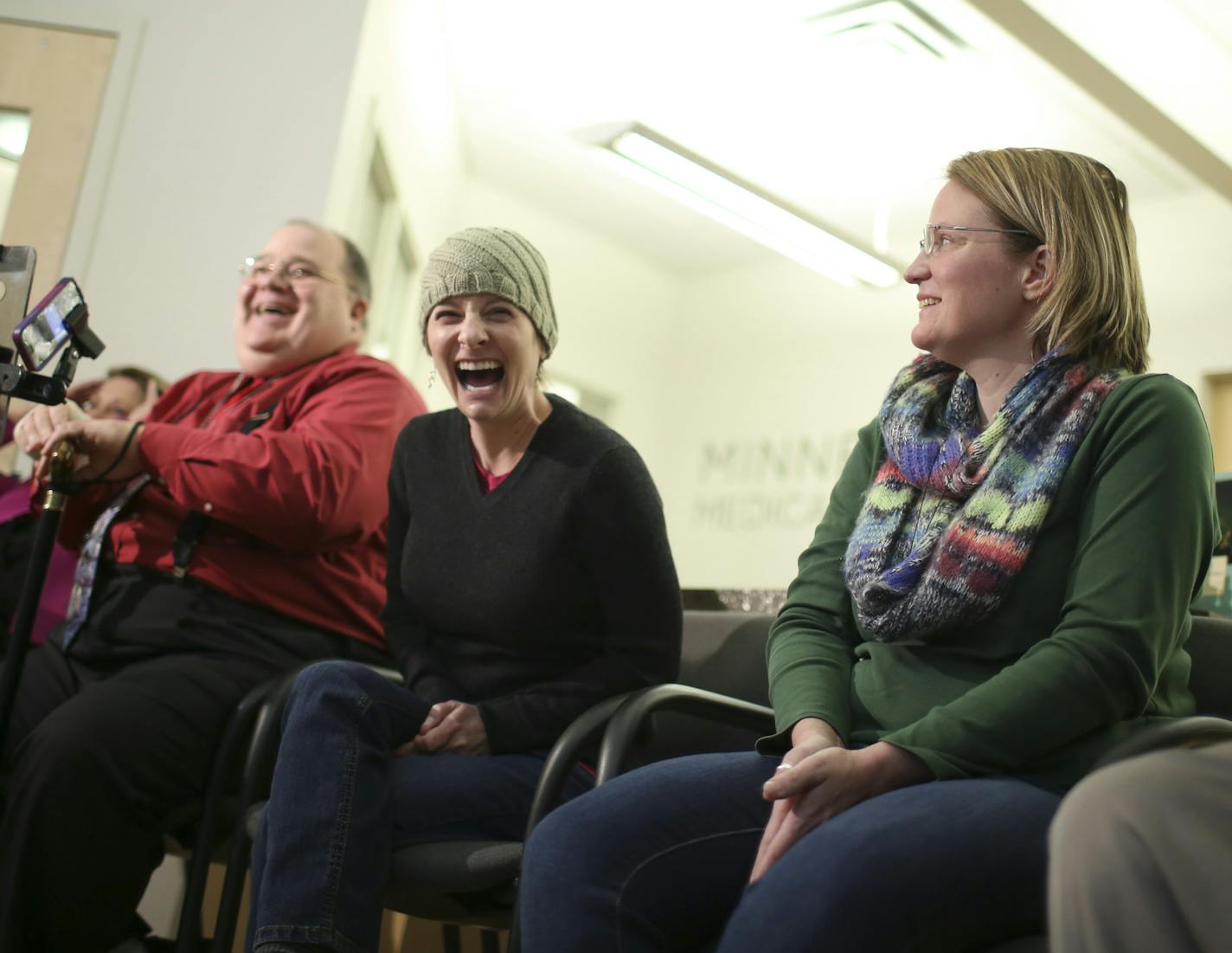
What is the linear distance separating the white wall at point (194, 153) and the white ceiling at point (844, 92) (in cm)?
118

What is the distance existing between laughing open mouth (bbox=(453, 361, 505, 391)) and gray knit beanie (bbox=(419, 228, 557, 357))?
0.10 m

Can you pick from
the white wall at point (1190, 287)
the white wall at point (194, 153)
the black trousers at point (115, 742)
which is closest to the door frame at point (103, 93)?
the white wall at point (194, 153)

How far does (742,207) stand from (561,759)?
4.10m

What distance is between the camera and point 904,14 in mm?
5270

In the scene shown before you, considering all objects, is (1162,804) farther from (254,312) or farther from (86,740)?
(254,312)

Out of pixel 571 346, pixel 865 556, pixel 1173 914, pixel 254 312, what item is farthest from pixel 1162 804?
pixel 571 346

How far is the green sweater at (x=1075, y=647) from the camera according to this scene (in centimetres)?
122

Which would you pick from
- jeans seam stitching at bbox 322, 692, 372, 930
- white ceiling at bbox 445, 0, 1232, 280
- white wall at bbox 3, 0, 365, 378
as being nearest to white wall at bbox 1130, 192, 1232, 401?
white ceiling at bbox 445, 0, 1232, 280

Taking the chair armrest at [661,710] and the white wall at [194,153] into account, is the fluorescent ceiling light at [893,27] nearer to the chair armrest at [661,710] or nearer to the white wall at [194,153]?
the white wall at [194,153]

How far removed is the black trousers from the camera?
1.77 meters

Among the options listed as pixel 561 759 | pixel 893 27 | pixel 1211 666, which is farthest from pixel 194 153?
pixel 893 27

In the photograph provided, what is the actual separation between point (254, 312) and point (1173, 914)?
2.17m

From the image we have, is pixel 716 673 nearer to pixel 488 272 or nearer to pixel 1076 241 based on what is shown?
pixel 488 272

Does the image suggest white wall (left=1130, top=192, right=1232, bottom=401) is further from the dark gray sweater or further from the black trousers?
the black trousers
